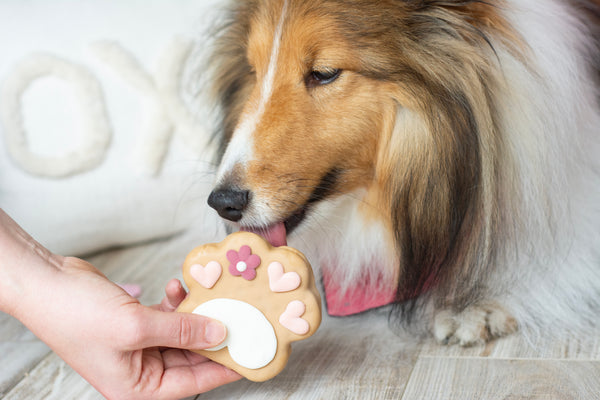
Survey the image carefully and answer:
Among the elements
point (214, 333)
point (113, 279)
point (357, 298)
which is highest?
point (214, 333)

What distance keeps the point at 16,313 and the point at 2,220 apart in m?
0.18

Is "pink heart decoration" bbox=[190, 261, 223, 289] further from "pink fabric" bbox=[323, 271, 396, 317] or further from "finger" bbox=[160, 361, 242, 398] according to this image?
"pink fabric" bbox=[323, 271, 396, 317]

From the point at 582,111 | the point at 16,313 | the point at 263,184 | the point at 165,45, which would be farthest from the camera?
the point at 165,45

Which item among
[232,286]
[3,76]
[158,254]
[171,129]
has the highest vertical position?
[232,286]

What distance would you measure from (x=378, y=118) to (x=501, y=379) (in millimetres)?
608

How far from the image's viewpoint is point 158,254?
2.30m

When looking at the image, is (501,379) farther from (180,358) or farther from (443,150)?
(180,358)

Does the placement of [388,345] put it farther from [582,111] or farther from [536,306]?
[582,111]

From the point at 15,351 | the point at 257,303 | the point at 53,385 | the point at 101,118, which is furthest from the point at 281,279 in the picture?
the point at 101,118

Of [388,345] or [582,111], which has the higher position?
[582,111]

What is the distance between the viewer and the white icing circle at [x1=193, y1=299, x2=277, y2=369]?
1.31m

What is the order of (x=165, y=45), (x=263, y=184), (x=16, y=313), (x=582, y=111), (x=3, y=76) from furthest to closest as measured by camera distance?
(x=165, y=45) → (x=3, y=76) → (x=582, y=111) → (x=263, y=184) → (x=16, y=313)

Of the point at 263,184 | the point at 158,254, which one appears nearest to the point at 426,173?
the point at 263,184

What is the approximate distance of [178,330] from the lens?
1.23 metres
